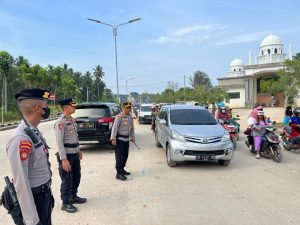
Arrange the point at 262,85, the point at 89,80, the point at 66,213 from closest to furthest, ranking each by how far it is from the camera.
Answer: the point at 66,213, the point at 262,85, the point at 89,80

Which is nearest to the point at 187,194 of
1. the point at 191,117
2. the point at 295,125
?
the point at 191,117

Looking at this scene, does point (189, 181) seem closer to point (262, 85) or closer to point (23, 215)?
point (23, 215)

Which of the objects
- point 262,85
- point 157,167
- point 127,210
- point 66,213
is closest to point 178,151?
point 157,167

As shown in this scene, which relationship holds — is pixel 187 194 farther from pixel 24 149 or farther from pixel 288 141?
pixel 288 141

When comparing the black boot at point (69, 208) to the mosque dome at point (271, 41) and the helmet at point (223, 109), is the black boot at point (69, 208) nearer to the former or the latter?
the helmet at point (223, 109)

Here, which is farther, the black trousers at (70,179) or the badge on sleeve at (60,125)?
the badge on sleeve at (60,125)

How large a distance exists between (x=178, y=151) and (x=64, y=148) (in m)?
3.51

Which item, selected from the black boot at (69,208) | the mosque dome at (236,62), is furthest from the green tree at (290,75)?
the mosque dome at (236,62)

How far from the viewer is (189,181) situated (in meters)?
7.00

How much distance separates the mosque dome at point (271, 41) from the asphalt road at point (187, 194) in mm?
59420

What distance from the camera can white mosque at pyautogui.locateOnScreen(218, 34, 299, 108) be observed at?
179 feet

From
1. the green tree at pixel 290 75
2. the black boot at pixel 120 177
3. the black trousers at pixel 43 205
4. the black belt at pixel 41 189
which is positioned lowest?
the black boot at pixel 120 177

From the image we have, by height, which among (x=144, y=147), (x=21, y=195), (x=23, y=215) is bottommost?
(x=144, y=147)

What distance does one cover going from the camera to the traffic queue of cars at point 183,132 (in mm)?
8039
